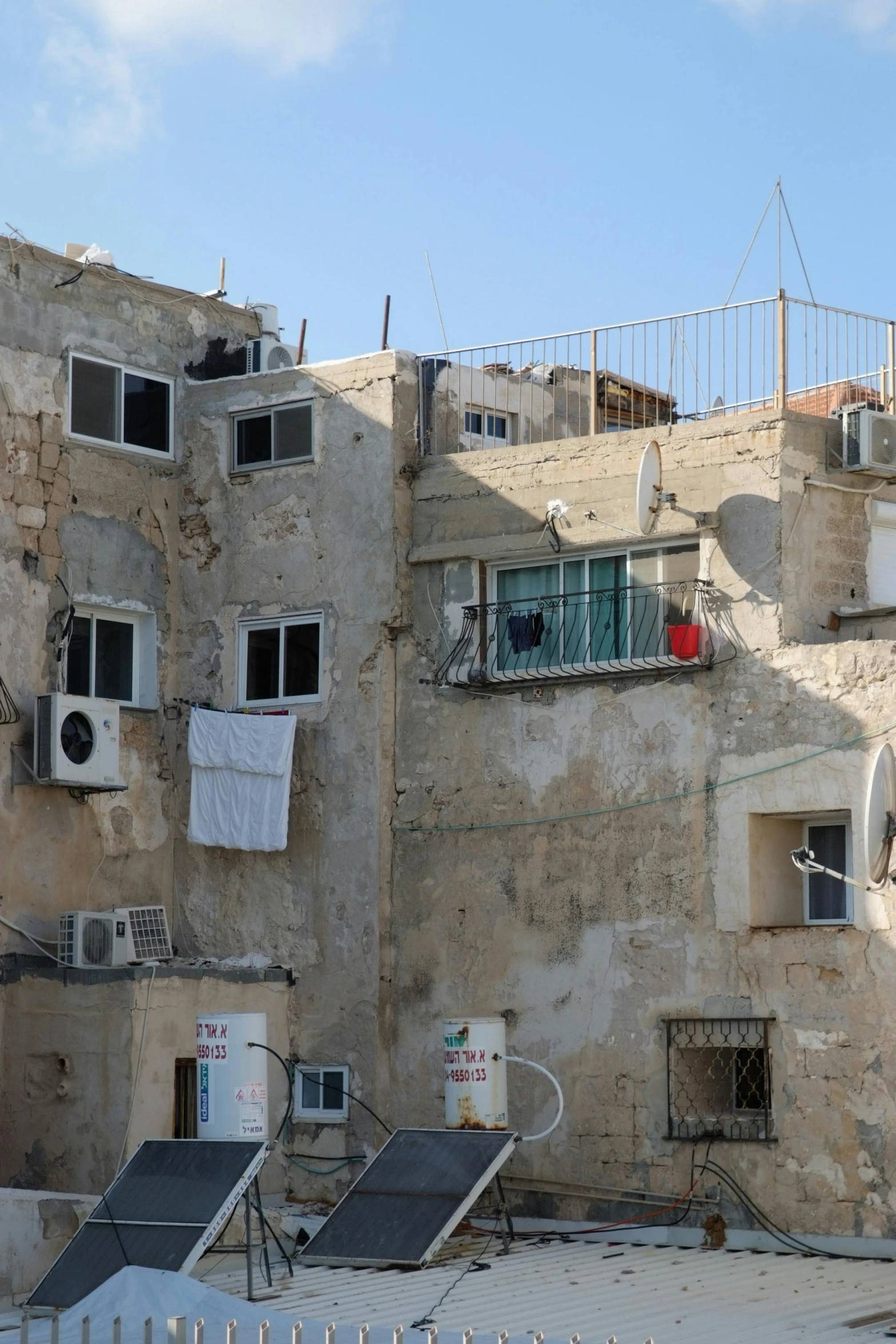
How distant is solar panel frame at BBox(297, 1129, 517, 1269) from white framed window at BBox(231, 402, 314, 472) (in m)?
7.00

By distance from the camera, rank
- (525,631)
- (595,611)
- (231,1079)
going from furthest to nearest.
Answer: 1. (525,631)
2. (595,611)
3. (231,1079)

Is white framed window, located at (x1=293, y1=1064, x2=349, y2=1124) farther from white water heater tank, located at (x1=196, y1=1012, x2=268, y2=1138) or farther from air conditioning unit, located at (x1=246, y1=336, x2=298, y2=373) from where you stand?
air conditioning unit, located at (x1=246, y1=336, x2=298, y2=373)

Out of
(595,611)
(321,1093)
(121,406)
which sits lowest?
(321,1093)

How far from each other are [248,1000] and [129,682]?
3520 mm

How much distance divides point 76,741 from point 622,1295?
23.8 feet

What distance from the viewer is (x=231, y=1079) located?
14.1 meters

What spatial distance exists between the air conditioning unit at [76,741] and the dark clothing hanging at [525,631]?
12.3 feet

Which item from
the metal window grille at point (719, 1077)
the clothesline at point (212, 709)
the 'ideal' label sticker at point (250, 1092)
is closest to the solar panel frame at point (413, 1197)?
the 'ideal' label sticker at point (250, 1092)

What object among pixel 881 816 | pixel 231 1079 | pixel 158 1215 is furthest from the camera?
pixel 881 816

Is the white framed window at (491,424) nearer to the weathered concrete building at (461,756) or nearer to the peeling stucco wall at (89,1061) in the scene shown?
the weathered concrete building at (461,756)

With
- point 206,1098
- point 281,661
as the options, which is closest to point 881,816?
point 206,1098

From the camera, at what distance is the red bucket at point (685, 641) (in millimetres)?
16297

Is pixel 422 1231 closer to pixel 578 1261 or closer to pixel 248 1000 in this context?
pixel 578 1261

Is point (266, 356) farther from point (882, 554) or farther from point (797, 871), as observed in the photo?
point (797, 871)
